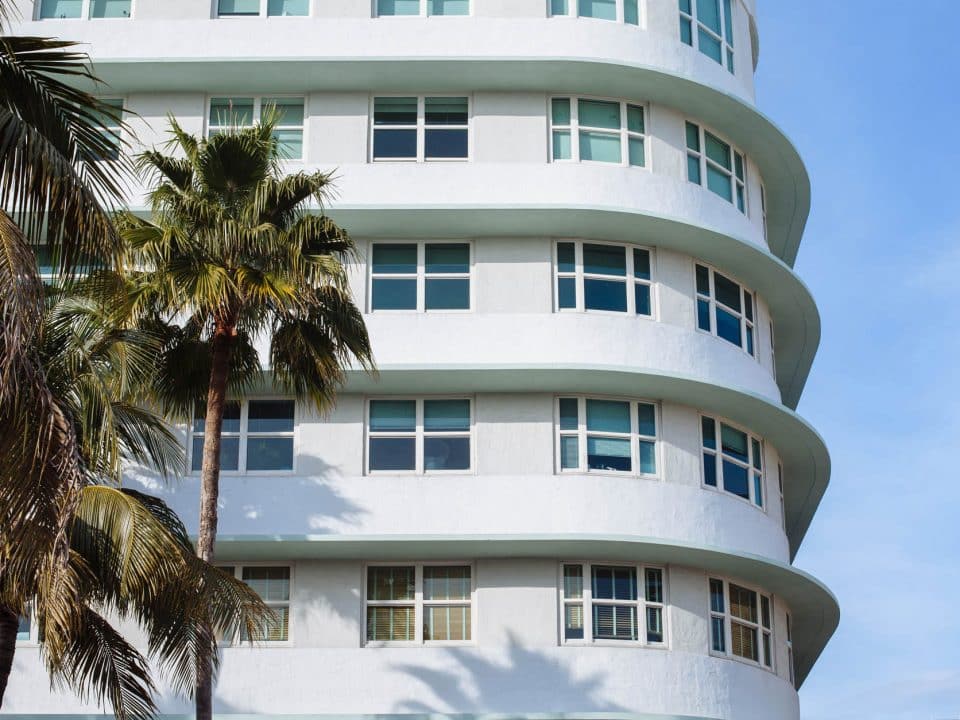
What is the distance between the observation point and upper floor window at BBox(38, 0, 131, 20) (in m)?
32.0

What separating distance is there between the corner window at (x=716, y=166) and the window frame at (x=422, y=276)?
513cm

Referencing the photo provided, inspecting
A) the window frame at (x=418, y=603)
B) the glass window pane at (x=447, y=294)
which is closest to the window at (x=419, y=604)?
the window frame at (x=418, y=603)

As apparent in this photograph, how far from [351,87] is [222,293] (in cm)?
1032

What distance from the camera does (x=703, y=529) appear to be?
2845 cm

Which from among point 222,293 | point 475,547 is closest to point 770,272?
point 475,547

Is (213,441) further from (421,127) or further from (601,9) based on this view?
(601,9)

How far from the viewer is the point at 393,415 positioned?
2900 centimetres

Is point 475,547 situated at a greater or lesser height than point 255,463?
lesser

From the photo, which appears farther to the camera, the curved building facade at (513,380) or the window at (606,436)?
the window at (606,436)

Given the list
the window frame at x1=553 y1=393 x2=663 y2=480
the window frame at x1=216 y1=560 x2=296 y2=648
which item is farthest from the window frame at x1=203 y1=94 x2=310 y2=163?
the window frame at x1=216 y1=560 x2=296 y2=648

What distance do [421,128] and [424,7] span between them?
277cm

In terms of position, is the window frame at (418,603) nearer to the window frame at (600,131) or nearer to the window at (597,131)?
the window frame at (600,131)

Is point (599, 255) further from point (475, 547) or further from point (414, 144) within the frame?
point (475, 547)

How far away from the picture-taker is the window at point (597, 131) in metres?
30.6
